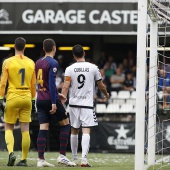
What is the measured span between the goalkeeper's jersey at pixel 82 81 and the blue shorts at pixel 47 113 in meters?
0.36

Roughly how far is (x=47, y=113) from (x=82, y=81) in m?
0.83

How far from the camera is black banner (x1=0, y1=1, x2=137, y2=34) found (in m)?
22.7

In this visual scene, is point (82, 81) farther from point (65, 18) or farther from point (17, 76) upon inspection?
point (65, 18)

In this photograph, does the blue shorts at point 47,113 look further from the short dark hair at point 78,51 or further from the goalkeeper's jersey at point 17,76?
the short dark hair at point 78,51

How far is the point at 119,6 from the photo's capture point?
74.2ft

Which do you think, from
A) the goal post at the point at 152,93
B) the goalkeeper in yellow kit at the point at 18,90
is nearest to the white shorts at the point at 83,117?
the goalkeeper in yellow kit at the point at 18,90

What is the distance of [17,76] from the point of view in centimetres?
1218

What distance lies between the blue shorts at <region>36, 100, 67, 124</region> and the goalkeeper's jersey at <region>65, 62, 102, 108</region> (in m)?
0.36

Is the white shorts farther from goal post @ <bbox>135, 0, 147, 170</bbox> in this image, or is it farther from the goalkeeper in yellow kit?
goal post @ <bbox>135, 0, 147, 170</bbox>

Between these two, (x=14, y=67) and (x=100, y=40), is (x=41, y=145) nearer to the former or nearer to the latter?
(x=14, y=67)

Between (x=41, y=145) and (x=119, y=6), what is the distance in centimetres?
1105

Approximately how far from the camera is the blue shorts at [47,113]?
12211 millimetres

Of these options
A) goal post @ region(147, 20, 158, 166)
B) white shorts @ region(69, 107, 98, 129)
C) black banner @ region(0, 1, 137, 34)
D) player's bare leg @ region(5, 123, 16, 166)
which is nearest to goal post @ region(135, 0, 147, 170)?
white shorts @ region(69, 107, 98, 129)

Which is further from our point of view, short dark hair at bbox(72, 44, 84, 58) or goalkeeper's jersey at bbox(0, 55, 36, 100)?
short dark hair at bbox(72, 44, 84, 58)
